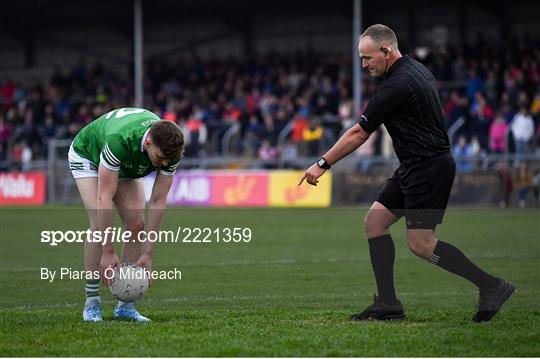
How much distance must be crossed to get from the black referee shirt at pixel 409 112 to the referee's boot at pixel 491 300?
1162mm

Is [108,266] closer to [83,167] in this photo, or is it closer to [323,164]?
[83,167]

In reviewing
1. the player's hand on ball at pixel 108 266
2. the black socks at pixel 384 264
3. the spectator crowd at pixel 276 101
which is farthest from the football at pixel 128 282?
the spectator crowd at pixel 276 101

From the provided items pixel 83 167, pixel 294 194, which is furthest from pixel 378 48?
pixel 294 194

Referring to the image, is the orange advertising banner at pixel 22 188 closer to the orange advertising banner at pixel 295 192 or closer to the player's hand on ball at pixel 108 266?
the orange advertising banner at pixel 295 192

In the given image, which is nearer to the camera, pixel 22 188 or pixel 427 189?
pixel 427 189

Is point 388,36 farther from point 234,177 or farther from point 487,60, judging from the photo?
point 487,60

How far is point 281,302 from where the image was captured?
10172mm

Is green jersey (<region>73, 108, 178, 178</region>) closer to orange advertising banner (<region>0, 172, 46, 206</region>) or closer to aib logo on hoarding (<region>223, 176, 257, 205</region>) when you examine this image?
aib logo on hoarding (<region>223, 176, 257, 205</region>)

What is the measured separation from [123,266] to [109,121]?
1171mm

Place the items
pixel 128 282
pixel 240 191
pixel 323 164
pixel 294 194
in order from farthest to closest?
1. pixel 240 191
2. pixel 294 194
3. pixel 128 282
4. pixel 323 164

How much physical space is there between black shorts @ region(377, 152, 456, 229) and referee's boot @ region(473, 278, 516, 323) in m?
0.70

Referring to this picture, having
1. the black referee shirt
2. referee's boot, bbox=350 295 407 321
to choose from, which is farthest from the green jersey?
referee's boot, bbox=350 295 407 321

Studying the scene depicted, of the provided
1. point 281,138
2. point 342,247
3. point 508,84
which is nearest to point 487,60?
point 508,84

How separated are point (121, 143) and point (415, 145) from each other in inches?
89.9
